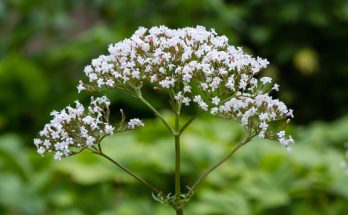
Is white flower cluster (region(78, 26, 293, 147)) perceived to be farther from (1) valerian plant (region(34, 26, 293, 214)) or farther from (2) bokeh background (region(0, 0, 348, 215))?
(2) bokeh background (region(0, 0, 348, 215))

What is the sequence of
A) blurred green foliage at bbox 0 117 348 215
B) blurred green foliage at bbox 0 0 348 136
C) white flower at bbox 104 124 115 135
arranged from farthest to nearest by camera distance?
blurred green foliage at bbox 0 0 348 136 → blurred green foliage at bbox 0 117 348 215 → white flower at bbox 104 124 115 135

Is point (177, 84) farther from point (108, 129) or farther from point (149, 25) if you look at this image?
point (149, 25)

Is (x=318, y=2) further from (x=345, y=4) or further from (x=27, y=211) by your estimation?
(x=27, y=211)

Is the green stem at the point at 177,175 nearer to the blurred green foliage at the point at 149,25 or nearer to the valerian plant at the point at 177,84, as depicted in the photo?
the valerian plant at the point at 177,84

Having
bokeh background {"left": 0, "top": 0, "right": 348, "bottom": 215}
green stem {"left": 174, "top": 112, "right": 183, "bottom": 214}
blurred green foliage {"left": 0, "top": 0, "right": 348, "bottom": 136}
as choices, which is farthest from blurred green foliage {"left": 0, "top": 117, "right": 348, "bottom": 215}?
green stem {"left": 174, "top": 112, "right": 183, "bottom": 214}

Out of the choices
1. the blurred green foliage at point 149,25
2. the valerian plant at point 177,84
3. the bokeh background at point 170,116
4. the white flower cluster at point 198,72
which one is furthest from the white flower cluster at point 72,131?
the blurred green foliage at point 149,25

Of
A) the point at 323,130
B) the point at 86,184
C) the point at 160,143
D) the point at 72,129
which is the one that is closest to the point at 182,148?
the point at 160,143
